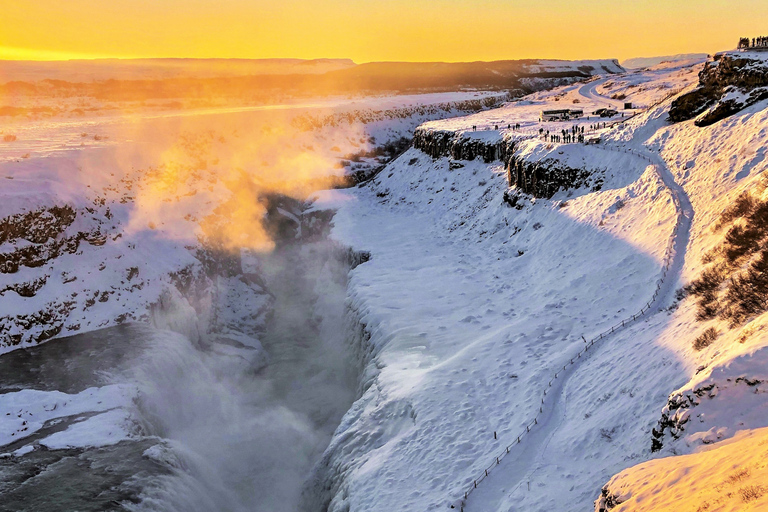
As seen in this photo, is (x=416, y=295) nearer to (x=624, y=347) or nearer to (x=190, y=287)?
(x=624, y=347)

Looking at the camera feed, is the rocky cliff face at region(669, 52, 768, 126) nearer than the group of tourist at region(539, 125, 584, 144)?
Yes

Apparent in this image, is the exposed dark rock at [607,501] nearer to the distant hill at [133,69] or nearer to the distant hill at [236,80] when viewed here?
the distant hill at [236,80]

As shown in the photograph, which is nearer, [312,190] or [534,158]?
[534,158]

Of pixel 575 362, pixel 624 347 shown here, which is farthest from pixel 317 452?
pixel 624 347

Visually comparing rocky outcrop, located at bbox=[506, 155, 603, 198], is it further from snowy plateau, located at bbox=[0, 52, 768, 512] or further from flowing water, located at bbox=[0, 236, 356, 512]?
flowing water, located at bbox=[0, 236, 356, 512]

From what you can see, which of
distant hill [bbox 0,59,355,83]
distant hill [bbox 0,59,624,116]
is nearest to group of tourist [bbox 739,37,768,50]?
distant hill [bbox 0,59,624,116]

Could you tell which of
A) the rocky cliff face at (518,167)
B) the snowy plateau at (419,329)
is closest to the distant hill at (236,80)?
the snowy plateau at (419,329)

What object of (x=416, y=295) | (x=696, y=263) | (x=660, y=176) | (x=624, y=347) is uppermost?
(x=660, y=176)
